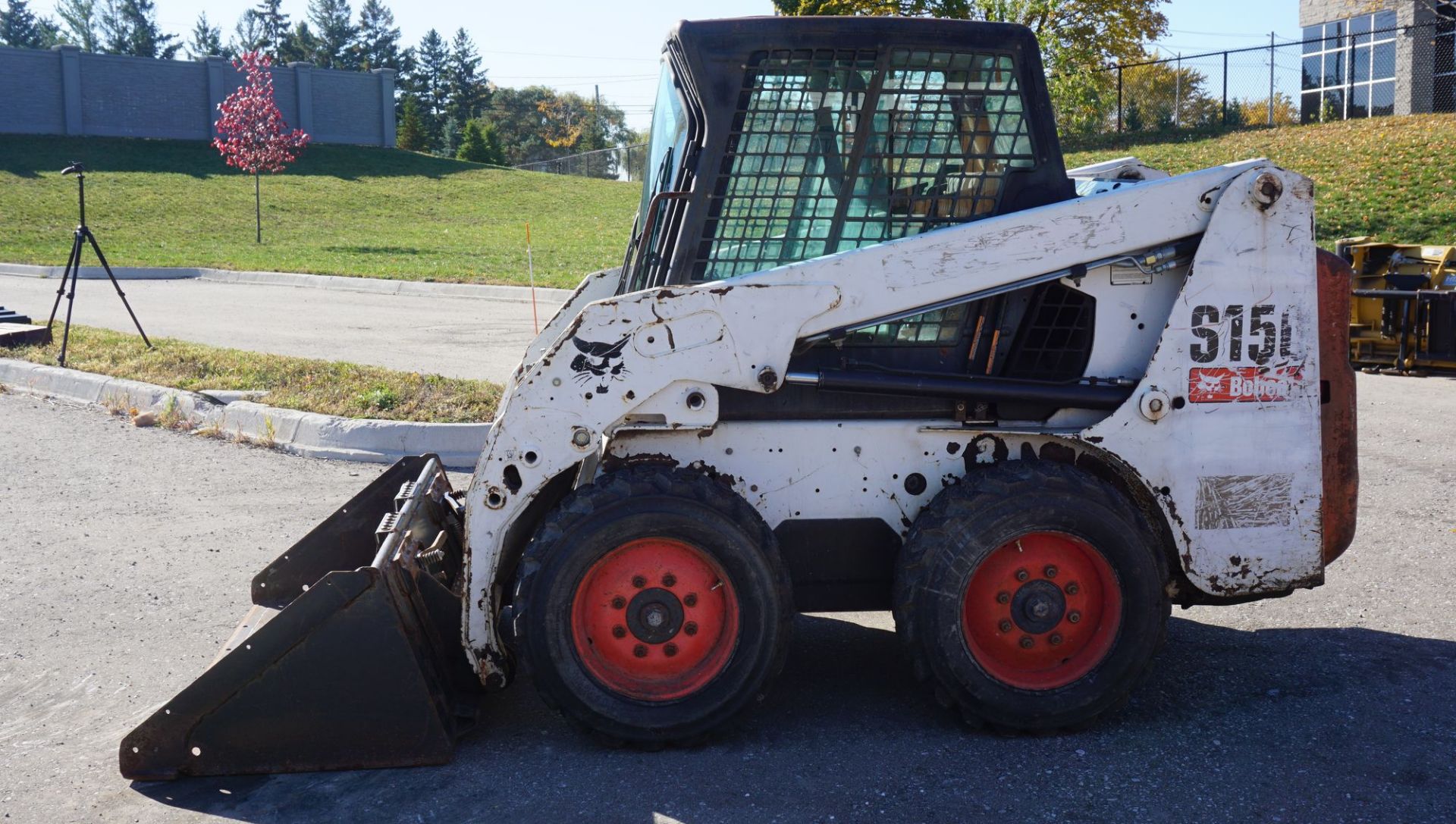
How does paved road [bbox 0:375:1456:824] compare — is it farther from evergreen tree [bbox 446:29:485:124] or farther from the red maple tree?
evergreen tree [bbox 446:29:485:124]

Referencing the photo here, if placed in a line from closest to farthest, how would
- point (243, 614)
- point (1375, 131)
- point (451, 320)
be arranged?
point (243, 614)
point (451, 320)
point (1375, 131)

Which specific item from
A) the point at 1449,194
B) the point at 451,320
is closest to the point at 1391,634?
the point at 451,320

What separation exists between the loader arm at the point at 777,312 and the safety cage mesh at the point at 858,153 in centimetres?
27

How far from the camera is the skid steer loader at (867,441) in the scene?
156 inches

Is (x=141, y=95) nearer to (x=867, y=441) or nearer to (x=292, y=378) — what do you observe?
(x=292, y=378)

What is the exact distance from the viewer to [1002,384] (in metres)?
4.20

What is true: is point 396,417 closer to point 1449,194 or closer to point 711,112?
point 711,112

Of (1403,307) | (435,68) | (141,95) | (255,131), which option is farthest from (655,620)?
(435,68)

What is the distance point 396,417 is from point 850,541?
5.09 m

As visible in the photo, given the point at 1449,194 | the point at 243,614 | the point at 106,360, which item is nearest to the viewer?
the point at 243,614

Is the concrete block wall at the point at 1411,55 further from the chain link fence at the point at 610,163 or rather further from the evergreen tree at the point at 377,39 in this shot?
the evergreen tree at the point at 377,39

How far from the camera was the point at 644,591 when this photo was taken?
4.06m

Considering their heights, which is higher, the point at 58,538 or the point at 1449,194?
the point at 1449,194

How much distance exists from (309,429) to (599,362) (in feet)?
17.2
